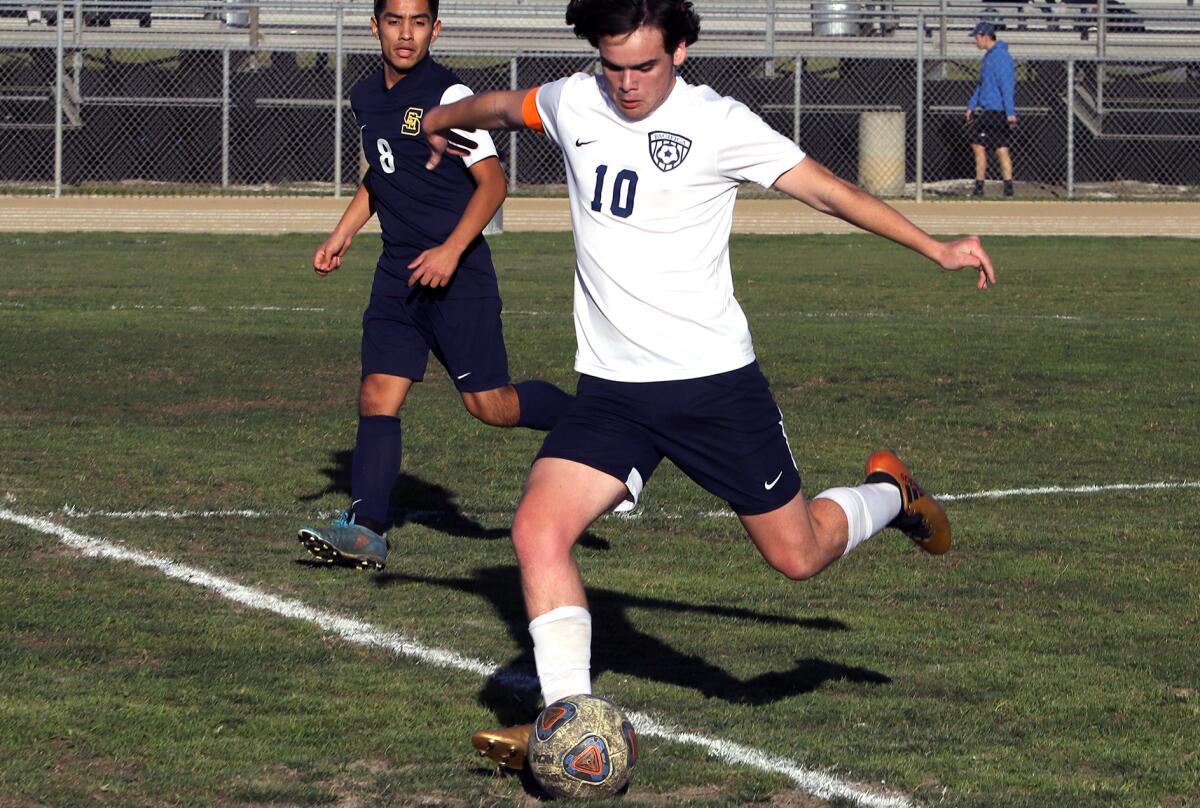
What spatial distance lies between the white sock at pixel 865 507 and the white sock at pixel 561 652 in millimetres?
1120

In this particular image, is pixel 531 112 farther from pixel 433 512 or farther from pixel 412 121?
pixel 433 512

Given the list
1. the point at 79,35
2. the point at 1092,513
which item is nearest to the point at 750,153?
the point at 1092,513

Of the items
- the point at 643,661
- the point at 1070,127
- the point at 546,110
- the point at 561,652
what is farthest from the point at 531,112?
the point at 1070,127

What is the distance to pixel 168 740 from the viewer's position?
4.98 meters

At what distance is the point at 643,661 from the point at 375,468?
1808 mm

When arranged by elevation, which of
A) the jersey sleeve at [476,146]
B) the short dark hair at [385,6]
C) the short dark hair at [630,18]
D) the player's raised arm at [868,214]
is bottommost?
the player's raised arm at [868,214]

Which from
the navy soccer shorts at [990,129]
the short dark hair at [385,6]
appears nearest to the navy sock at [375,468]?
the short dark hair at [385,6]

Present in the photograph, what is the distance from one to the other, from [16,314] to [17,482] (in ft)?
23.1

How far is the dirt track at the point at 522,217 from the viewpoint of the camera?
25016 millimetres

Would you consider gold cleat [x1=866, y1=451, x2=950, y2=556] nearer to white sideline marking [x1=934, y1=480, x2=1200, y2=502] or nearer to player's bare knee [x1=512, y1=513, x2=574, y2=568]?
player's bare knee [x1=512, y1=513, x2=574, y2=568]

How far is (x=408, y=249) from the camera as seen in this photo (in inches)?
297

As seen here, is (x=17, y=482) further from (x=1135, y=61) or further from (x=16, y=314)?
(x=1135, y=61)

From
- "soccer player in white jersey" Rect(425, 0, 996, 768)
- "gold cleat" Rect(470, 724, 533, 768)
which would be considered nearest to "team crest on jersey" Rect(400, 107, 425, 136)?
"soccer player in white jersey" Rect(425, 0, 996, 768)

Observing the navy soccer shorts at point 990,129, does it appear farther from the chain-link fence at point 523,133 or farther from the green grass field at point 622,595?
the green grass field at point 622,595
